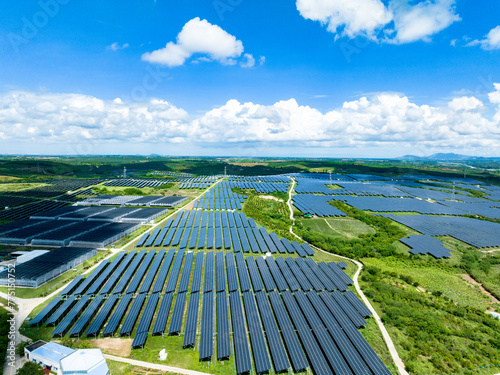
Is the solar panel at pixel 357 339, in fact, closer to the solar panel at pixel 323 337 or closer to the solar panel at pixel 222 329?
the solar panel at pixel 323 337

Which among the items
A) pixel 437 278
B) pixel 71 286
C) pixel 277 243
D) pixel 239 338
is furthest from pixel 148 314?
pixel 437 278

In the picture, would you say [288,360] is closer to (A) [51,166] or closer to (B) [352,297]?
(B) [352,297]

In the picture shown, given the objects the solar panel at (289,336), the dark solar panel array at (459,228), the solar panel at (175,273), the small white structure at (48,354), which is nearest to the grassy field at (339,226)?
the dark solar panel array at (459,228)

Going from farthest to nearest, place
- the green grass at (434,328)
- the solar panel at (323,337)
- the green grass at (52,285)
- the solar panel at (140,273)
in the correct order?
the solar panel at (140,273)
the green grass at (52,285)
the green grass at (434,328)
the solar panel at (323,337)

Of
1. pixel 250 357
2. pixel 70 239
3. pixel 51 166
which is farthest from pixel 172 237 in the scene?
pixel 51 166

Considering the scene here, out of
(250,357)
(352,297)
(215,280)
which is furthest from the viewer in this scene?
(215,280)
